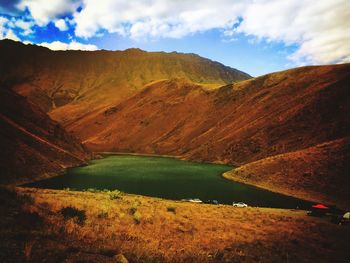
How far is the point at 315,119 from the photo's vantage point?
82.1 meters

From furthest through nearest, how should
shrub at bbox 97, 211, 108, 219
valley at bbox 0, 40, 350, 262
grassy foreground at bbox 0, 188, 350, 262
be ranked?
shrub at bbox 97, 211, 108, 219 < valley at bbox 0, 40, 350, 262 < grassy foreground at bbox 0, 188, 350, 262

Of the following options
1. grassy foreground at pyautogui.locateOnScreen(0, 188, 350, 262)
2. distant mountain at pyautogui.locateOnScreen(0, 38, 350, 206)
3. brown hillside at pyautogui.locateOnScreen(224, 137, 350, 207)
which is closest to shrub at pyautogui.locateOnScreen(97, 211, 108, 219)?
grassy foreground at pyautogui.locateOnScreen(0, 188, 350, 262)

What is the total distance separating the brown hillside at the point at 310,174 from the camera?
47.8 m

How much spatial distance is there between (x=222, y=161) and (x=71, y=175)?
4712 cm

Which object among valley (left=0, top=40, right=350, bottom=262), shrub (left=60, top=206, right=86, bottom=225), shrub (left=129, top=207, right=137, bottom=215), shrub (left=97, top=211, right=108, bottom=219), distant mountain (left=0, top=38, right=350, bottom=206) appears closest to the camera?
valley (left=0, top=40, right=350, bottom=262)

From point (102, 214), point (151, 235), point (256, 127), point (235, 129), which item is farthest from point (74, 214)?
point (235, 129)

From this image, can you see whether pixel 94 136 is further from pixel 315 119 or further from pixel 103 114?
pixel 315 119

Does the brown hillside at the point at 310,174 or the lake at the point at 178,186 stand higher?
the brown hillside at the point at 310,174

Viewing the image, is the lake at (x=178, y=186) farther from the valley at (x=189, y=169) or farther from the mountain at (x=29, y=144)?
the mountain at (x=29, y=144)

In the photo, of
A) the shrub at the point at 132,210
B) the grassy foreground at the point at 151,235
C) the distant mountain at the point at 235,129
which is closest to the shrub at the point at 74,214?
the grassy foreground at the point at 151,235

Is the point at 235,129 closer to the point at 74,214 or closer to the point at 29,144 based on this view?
the point at 29,144

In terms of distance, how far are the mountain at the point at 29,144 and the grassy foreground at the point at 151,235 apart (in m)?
41.4

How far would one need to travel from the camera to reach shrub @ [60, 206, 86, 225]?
662 inches

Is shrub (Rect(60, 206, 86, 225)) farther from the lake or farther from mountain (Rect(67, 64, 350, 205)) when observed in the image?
mountain (Rect(67, 64, 350, 205))
